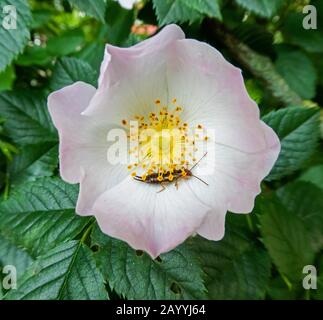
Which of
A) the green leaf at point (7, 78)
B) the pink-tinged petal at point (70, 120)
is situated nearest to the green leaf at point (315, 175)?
the pink-tinged petal at point (70, 120)

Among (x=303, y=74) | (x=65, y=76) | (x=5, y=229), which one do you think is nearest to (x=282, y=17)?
(x=303, y=74)

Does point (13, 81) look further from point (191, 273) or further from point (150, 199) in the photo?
point (191, 273)

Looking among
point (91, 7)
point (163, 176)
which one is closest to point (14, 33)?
point (91, 7)

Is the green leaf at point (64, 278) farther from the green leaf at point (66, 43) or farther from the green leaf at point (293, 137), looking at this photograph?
the green leaf at point (66, 43)

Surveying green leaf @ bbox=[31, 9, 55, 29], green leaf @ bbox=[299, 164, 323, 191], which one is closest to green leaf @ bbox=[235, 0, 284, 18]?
green leaf @ bbox=[299, 164, 323, 191]

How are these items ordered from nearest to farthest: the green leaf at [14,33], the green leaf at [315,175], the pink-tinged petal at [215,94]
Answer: the pink-tinged petal at [215,94], the green leaf at [14,33], the green leaf at [315,175]

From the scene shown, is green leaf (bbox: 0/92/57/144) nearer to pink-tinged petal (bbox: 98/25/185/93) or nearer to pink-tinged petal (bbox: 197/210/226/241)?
pink-tinged petal (bbox: 98/25/185/93)

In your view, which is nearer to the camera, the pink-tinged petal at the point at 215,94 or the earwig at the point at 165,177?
the pink-tinged petal at the point at 215,94

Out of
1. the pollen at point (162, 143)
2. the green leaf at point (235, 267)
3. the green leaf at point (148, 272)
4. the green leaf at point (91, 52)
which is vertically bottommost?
the green leaf at point (235, 267)
